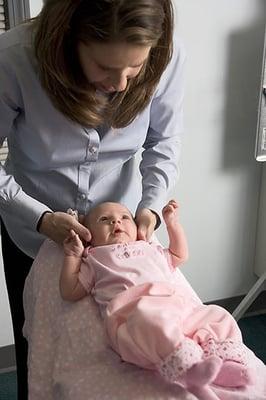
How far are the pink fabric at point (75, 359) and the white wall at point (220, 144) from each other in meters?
0.81

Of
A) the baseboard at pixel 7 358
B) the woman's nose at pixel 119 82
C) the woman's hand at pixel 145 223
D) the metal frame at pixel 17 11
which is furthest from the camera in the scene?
the baseboard at pixel 7 358

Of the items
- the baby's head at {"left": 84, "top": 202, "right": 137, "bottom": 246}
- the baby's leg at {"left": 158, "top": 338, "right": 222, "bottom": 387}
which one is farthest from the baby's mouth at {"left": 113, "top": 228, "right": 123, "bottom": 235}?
the baby's leg at {"left": 158, "top": 338, "right": 222, "bottom": 387}

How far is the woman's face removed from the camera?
105 cm

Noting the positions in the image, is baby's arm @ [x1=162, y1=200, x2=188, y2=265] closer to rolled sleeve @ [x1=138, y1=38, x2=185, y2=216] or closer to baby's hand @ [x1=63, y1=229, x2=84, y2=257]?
rolled sleeve @ [x1=138, y1=38, x2=185, y2=216]

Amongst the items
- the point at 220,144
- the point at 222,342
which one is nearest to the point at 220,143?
the point at 220,144

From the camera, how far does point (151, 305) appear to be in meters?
1.08

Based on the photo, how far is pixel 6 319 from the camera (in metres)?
2.07

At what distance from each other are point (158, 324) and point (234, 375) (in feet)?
0.51

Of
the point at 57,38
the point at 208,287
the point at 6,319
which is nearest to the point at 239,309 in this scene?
the point at 208,287

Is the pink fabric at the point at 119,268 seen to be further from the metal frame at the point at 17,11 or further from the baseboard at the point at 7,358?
the baseboard at the point at 7,358

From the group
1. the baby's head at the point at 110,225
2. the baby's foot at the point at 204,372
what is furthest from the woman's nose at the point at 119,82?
the baby's foot at the point at 204,372

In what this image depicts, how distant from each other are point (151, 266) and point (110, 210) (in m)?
0.17

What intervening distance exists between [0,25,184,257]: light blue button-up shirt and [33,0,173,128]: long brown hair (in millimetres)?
42

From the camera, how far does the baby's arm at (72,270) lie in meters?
1.21
